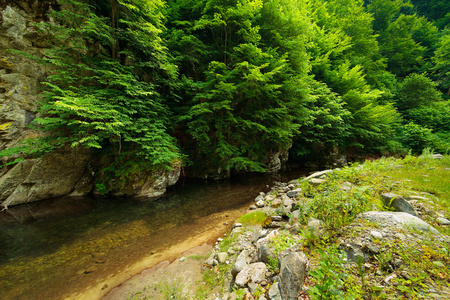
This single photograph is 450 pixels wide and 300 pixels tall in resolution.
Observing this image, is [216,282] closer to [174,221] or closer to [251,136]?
[174,221]

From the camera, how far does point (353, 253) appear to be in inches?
69.1

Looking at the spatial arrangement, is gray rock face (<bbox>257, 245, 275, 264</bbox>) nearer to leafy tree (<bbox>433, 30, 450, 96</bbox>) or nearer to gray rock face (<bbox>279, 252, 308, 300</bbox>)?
gray rock face (<bbox>279, 252, 308, 300</bbox>)

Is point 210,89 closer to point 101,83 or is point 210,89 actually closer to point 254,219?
point 101,83

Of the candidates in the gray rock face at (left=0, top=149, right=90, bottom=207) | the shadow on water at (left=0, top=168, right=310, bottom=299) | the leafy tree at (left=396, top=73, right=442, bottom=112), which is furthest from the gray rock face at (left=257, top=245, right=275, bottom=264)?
the leafy tree at (left=396, top=73, right=442, bottom=112)

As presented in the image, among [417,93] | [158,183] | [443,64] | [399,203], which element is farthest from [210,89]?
[443,64]

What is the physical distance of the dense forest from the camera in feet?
20.1

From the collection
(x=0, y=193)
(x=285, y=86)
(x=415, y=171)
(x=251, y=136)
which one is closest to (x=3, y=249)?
(x=0, y=193)

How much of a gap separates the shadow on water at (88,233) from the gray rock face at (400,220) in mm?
3559

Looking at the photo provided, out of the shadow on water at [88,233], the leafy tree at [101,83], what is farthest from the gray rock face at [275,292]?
the leafy tree at [101,83]

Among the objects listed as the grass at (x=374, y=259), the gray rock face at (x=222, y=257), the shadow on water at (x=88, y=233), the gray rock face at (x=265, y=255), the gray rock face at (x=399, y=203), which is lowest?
the shadow on water at (x=88, y=233)

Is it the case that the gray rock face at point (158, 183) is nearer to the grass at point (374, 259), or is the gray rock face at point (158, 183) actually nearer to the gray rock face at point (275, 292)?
the grass at point (374, 259)

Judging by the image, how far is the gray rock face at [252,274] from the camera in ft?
6.82

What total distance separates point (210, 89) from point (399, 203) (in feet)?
27.2

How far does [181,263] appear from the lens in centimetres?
327
